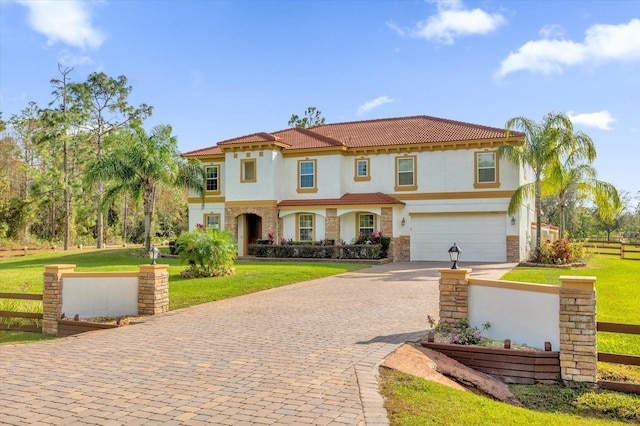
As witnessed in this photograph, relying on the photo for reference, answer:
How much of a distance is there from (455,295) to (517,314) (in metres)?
1.08

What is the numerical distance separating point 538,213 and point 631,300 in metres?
11.9

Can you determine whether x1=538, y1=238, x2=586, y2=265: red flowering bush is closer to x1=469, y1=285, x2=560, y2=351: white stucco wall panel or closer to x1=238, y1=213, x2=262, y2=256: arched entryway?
x1=238, y1=213, x2=262, y2=256: arched entryway

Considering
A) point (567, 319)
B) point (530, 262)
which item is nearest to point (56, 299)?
point (567, 319)

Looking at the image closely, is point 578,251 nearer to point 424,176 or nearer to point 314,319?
point 424,176

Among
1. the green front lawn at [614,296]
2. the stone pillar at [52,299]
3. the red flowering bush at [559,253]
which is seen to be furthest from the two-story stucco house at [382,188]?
the stone pillar at [52,299]

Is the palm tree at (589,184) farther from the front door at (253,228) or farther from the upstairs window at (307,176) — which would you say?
the front door at (253,228)

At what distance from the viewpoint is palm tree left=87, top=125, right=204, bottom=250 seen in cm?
2802

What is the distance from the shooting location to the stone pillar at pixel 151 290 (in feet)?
37.5

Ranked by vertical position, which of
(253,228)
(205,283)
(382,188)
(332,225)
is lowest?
(205,283)

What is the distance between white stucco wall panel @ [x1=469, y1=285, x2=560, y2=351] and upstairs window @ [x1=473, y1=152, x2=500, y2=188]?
746 inches

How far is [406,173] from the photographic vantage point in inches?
1124

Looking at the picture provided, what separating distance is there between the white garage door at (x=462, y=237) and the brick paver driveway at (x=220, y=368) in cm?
1510

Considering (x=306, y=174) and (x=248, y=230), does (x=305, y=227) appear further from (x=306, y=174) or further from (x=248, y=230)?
(x=248, y=230)

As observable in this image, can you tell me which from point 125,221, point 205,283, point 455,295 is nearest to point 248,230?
point 205,283
